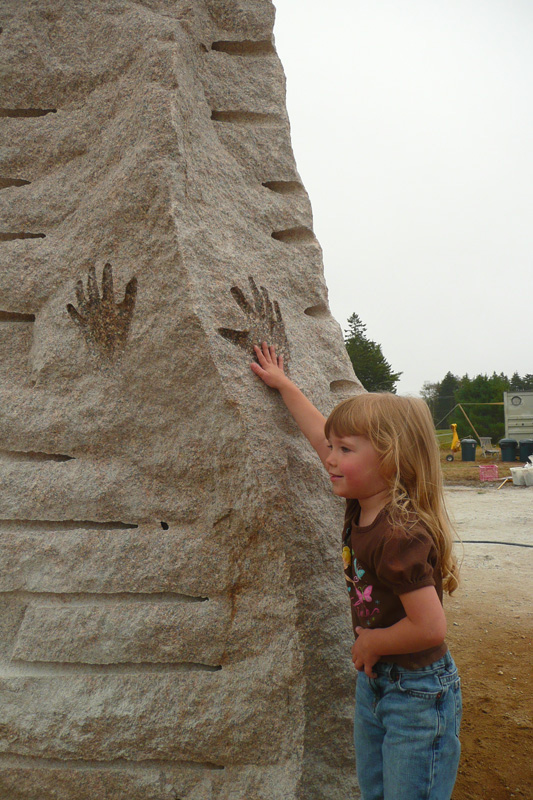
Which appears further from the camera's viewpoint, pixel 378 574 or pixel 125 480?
pixel 125 480

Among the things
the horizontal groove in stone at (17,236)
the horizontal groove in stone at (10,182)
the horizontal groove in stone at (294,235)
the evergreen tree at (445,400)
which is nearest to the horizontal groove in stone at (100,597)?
the horizontal groove in stone at (17,236)

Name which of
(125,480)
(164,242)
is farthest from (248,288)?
(125,480)

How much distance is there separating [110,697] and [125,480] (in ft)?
2.43

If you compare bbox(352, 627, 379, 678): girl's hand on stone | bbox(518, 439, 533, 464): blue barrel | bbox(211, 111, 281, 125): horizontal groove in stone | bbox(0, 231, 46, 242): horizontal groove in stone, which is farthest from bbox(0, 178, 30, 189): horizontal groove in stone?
bbox(518, 439, 533, 464): blue barrel

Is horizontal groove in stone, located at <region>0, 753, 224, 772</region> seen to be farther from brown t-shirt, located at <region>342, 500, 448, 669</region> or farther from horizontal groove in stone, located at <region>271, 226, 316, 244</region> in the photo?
horizontal groove in stone, located at <region>271, 226, 316, 244</region>

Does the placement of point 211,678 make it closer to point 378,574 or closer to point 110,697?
point 110,697

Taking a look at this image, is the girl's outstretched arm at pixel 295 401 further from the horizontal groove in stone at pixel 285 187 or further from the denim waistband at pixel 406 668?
the horizontal groove in stone at pixel 285 187

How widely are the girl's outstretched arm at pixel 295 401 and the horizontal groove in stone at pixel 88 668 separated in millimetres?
857

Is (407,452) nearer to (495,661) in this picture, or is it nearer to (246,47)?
(246,47)

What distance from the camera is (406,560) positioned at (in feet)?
4.99

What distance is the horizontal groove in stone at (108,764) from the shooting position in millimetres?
2051

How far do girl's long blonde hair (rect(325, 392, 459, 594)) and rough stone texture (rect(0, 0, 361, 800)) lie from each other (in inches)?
17.4

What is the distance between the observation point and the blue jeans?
1.53 metres

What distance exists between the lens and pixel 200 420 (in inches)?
82.9
